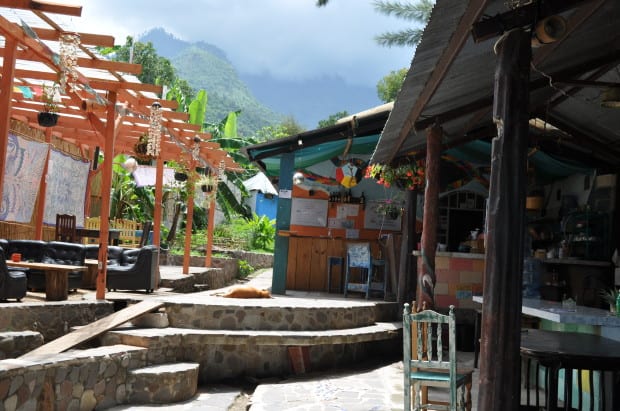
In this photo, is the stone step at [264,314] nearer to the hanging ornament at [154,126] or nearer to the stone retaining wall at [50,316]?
the stone retaining wall at [50,316]

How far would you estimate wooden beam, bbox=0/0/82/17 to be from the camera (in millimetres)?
6328

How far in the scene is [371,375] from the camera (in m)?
8.95

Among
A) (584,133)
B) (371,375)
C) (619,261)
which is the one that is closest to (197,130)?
(371,375)

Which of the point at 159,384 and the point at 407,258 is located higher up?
the point at 407,258

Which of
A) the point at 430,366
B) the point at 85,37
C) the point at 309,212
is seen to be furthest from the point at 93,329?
the point at 309,212

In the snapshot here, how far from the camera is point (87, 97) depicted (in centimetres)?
1055

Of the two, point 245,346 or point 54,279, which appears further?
point 245,346

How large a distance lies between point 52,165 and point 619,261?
10.8 meters

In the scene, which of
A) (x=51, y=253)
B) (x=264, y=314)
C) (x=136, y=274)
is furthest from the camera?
(x=136, y=274)

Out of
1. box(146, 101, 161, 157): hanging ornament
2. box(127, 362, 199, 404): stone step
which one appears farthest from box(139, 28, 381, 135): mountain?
box(127, 362, 199, 404): stone step

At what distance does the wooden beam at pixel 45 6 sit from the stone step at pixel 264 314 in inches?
167

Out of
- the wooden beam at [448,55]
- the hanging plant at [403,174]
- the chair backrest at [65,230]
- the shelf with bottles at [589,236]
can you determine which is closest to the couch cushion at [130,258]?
the chair backrest at [65,230]

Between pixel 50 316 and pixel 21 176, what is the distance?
4.42m

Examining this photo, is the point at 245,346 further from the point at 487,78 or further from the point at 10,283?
the point at 487,78
